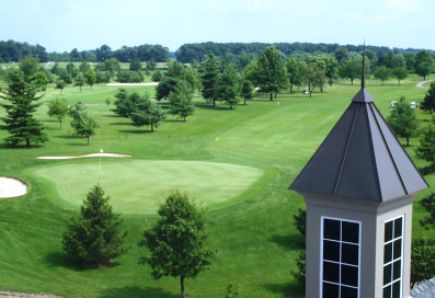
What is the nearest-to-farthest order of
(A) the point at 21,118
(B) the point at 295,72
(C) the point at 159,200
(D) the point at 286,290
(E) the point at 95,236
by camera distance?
(D) the point at 286,290 < (E) the point at 95,236 < (C) the point at 159,200 < (A) the point at 21,118 < (B) the point at 295,72

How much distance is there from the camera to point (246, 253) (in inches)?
1255

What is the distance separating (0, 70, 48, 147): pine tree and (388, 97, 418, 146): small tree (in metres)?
34.4

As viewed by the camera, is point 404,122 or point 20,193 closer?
point 20,193

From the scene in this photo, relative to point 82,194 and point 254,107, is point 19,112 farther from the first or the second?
point 254,107

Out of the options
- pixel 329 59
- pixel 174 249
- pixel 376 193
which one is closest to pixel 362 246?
pixel 376 193

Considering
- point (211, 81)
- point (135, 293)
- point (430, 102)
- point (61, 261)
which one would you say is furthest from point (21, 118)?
point (430, 102)

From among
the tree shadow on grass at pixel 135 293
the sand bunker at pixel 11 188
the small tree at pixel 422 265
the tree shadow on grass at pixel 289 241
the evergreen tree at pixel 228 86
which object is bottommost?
the tree shadow on grass at pixel 135 293

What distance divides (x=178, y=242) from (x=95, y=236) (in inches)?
229

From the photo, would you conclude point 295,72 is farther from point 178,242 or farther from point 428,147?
point 178,242

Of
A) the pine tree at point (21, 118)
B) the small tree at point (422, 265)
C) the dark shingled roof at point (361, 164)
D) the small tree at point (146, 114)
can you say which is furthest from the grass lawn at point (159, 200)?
the dark shingled roof at point (361, 164)

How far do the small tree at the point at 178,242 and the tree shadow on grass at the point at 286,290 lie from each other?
10.2 ft

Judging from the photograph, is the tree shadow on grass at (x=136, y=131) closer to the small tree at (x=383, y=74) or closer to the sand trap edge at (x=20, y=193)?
the sand trap edge at (x=20, y=193)

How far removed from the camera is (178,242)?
26.2 m

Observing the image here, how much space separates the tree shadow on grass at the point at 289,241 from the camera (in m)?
32.9
